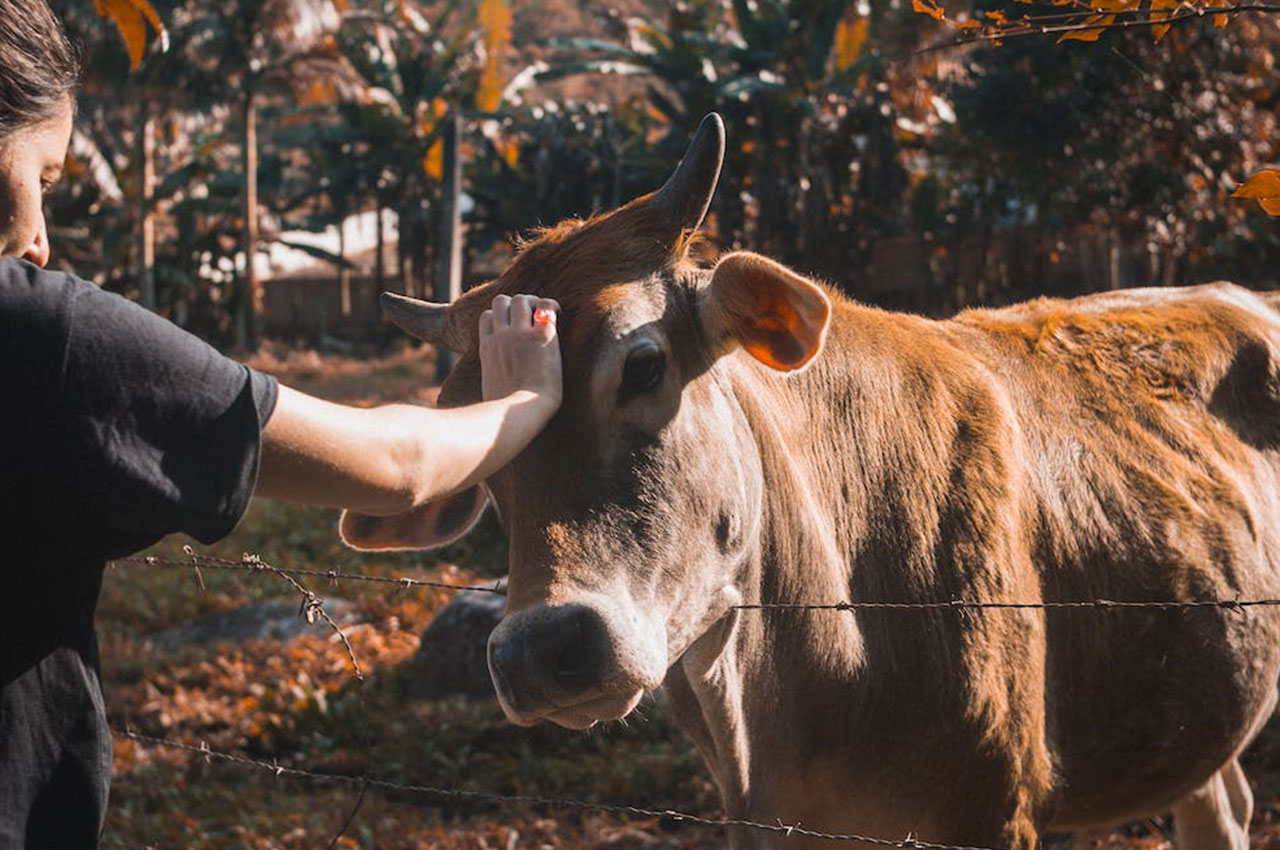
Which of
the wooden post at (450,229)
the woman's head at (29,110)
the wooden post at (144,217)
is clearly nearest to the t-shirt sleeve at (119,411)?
the woman's head at (29,110)

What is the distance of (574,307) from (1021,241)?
17752 millimetres

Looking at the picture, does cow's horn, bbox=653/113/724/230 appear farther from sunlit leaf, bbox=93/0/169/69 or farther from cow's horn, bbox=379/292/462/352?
sunlit leaf, bbox=93/0/169/69

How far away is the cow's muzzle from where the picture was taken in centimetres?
242

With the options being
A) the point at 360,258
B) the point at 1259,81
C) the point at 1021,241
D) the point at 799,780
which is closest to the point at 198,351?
the point at 799,780

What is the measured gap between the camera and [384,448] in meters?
1.82

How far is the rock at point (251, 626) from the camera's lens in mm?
9867

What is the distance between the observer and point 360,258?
129 ft

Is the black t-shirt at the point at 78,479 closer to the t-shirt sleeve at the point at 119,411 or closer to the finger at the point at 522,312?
the t-shirt sleeve at the point at 119,411

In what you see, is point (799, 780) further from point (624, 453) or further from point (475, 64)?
point (475, 64)

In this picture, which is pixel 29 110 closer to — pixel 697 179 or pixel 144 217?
pixel 697 179

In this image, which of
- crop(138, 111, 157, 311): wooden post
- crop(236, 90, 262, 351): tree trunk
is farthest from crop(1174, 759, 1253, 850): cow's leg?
crop(138, 111, 157, 311): wooden post

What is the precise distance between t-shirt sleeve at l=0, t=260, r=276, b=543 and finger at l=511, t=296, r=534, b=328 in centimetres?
100

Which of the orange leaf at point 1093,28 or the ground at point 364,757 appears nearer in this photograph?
the orange leaf at point 1093,28

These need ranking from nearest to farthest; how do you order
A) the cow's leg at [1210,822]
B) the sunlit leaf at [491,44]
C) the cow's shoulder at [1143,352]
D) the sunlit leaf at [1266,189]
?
→ the sunlit leaf at [1266,189]
the cow's shoulder at [1143,352]
the cow's leg at [1210,822]
the sunlit leaf at [491,44]
